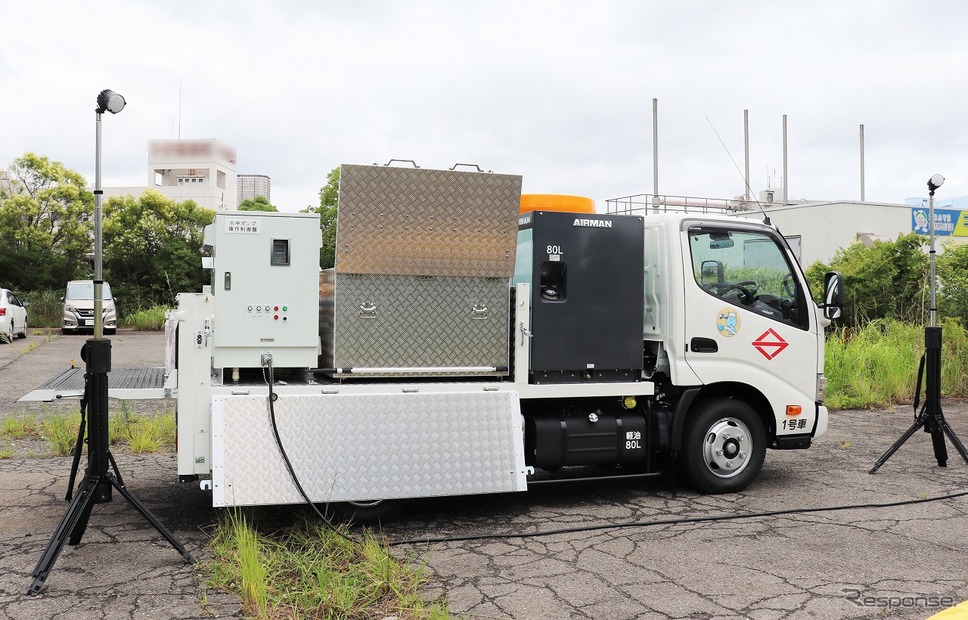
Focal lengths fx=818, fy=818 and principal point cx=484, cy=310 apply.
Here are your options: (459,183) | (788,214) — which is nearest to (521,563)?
(459,183)

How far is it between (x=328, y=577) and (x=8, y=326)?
20.9m

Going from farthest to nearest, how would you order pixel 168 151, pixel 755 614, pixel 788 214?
1. pixel 788 214
2. pixel 168 151
3. pixel 755 614

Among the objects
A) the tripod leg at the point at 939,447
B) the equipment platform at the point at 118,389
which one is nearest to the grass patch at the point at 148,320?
the equipment platform at the point at 118,389

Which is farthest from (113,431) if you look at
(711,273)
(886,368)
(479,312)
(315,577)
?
(886,368)

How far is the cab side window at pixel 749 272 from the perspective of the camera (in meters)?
6.55

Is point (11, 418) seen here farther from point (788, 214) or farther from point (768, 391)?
point (788, 214)

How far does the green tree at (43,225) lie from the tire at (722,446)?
29569 mm

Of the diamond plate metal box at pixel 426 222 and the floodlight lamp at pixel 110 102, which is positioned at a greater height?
the floodlight lamp at pixel 110 102

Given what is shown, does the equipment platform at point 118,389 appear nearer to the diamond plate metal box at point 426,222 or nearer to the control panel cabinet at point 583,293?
the diamond plate metal box at point 426,222

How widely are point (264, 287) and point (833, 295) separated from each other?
14.5 feet

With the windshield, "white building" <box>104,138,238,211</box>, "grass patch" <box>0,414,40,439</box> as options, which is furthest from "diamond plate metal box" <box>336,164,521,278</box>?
"white building" <box>104,138,238,211</box>

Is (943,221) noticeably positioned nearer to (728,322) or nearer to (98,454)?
(728,322)

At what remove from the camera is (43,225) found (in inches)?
1227

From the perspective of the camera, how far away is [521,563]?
16.5 ft
